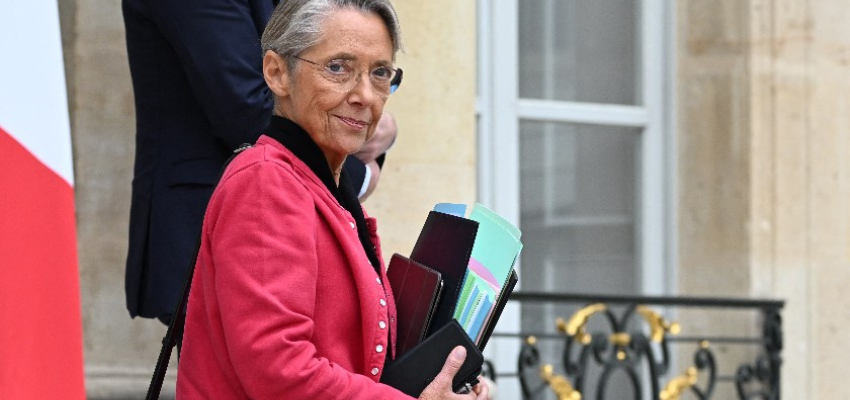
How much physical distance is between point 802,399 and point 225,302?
13.7 ft

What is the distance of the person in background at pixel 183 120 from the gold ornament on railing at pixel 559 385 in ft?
7.44

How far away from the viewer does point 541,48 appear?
5.68 meters

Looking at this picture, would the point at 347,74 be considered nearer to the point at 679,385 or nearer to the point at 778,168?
the point at 679,385

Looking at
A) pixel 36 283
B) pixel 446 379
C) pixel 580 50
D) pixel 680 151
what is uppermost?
pixel 580 50

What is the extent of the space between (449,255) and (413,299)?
77mm

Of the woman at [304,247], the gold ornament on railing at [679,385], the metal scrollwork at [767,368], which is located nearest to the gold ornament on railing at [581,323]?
the gold ornament on railing at [679,385]

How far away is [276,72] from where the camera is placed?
6.85ft

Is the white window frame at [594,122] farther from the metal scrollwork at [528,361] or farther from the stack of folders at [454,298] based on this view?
the stack of folders at [454,298]

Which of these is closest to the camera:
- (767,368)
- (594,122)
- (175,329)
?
(175,329)

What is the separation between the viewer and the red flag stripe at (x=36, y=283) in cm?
228

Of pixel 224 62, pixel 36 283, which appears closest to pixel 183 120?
pixel 224 62

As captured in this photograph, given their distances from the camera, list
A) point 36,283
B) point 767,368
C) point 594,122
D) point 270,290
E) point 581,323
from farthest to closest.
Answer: point 594,122 < point 767,368 < point 581,323 < point 36,283 < point 270,290

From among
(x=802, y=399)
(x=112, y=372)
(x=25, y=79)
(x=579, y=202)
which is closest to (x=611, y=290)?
(x=579, y=202)

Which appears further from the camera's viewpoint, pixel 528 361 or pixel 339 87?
pixel 528 361
